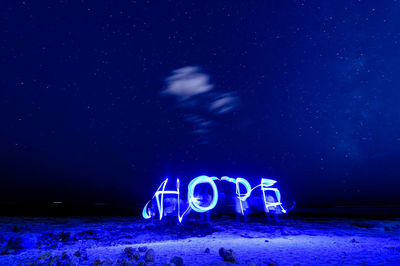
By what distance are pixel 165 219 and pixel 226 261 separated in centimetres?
1023

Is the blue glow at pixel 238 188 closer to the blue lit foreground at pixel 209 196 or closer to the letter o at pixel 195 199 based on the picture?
the blue lit foreground at pixel 209 196

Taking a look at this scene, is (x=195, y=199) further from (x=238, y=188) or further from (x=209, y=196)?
(x=238, y=188)

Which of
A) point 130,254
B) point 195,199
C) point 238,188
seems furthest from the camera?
point 238,188

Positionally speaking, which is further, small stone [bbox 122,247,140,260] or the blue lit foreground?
the blue lit foreground

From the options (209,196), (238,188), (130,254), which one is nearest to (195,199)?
(209,196)

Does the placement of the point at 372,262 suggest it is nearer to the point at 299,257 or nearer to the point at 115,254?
the point at 299,257

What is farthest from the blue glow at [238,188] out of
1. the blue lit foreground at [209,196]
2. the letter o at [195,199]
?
the letter o at [195,199]

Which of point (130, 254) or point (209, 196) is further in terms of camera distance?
point (209, 196)

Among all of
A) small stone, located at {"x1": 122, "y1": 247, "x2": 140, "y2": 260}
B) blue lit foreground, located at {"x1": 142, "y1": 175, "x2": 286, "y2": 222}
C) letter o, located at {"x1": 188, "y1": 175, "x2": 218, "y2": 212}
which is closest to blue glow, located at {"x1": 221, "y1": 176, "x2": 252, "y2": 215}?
blue lit foreground, located at {"x1": 142, "y1": 175, "x2": 286, "y2": 222}

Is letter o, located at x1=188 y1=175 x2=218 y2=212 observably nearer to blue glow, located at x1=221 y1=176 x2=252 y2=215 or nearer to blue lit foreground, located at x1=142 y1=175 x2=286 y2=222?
blue lit foreground, located at x1=142 y1=175 x2=286 y2=222

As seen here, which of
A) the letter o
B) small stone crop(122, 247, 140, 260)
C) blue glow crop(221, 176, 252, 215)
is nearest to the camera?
small stone crop(122, 247, 140, 260)

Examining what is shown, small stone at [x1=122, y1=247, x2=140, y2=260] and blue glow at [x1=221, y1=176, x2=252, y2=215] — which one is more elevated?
blue glow at [x1=221, y1=176, x2=252, y2=215]

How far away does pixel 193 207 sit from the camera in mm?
10805

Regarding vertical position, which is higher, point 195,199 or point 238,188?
point 238,188
